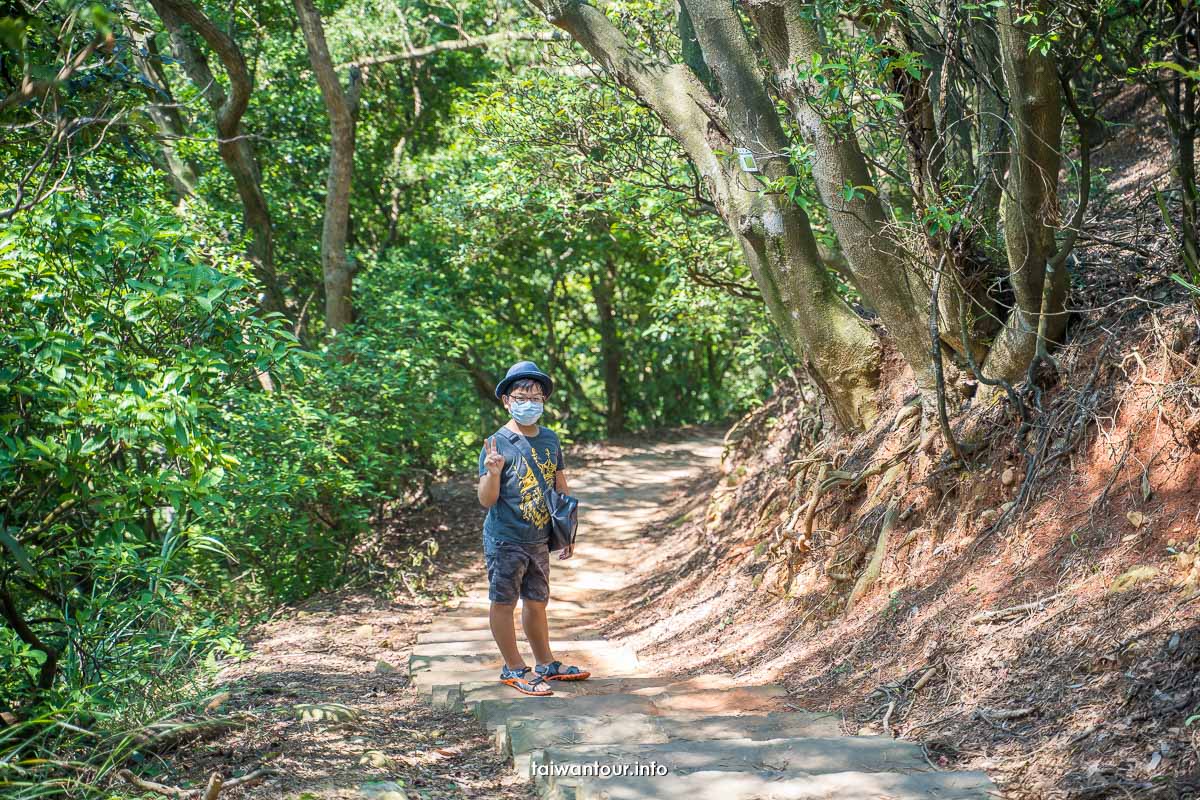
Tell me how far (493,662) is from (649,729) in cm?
226

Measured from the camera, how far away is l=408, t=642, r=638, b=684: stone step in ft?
20.6

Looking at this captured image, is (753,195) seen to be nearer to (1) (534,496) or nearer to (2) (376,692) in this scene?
(1) (534,496)

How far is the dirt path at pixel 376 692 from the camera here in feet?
13.8

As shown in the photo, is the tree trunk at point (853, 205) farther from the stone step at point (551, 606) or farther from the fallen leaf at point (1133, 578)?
the stone step at point (551, 606)

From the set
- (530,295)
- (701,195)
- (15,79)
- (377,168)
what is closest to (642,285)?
(530,295)

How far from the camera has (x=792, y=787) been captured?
3.33 metres

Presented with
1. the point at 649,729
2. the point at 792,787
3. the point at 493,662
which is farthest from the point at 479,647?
the point at 792,787

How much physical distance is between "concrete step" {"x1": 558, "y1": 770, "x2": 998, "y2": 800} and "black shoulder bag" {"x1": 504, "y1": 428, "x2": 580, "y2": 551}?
223 cm

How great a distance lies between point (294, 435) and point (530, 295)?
8.32 meters

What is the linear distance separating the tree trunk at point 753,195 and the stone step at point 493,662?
8.02 ft

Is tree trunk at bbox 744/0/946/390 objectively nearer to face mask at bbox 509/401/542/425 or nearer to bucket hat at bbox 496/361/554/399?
bucket hat at bbox 496/361/554/399

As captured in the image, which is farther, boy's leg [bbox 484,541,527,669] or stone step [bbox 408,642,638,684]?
stone step [bbox 408,642,638,684]

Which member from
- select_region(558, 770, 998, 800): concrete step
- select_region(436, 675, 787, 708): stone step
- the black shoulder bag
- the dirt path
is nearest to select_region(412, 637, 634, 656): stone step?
the dirt path

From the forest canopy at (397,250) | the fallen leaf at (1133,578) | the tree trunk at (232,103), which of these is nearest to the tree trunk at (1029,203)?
the forest canopy at (397,250)
